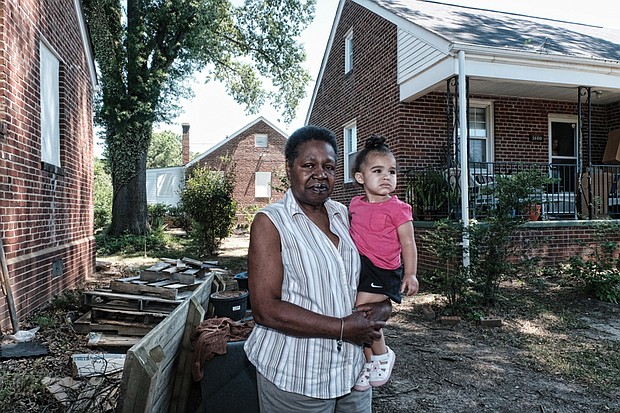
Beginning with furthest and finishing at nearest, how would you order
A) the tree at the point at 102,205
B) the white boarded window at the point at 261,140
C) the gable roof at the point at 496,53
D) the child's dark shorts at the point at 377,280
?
the white boarded window at the point at 261,140 → the tree at the point at 102,205 → the gable roof at the point at 496,53 → the child's dark shorts at the point at 377,280

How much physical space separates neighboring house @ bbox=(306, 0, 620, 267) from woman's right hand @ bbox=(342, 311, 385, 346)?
20.7ft

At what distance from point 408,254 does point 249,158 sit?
1142 inches

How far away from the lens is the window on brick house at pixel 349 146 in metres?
12.7

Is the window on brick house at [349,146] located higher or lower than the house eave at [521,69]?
lower

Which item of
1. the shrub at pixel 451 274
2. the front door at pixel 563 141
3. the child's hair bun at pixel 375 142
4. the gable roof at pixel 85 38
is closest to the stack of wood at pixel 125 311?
the shrub at pixel 451 274

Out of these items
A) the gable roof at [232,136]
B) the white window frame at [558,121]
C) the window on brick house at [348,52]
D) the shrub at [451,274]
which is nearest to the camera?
the shrub at [451,274]

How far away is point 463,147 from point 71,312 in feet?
20.7

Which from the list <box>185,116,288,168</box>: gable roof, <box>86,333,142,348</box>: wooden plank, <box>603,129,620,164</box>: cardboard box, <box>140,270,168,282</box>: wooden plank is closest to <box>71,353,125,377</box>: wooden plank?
<box>86,333,142,348</box>: wooden plank

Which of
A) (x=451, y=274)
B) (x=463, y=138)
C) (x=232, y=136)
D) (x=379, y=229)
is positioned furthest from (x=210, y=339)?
(x=232, y=136)

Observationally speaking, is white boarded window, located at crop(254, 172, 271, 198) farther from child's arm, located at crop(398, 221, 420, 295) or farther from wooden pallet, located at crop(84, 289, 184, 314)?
child's arm, located at crop(398, 221, 420, 295)

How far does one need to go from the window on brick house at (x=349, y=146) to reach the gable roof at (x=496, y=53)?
10.2 feet

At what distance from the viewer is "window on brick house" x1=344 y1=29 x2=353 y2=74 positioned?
1314 cm

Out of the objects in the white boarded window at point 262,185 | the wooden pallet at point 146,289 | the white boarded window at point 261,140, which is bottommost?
the wooden pallet at point 146,289

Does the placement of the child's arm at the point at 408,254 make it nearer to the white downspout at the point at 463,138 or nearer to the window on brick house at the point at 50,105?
the white downspout at the point at 463,138
